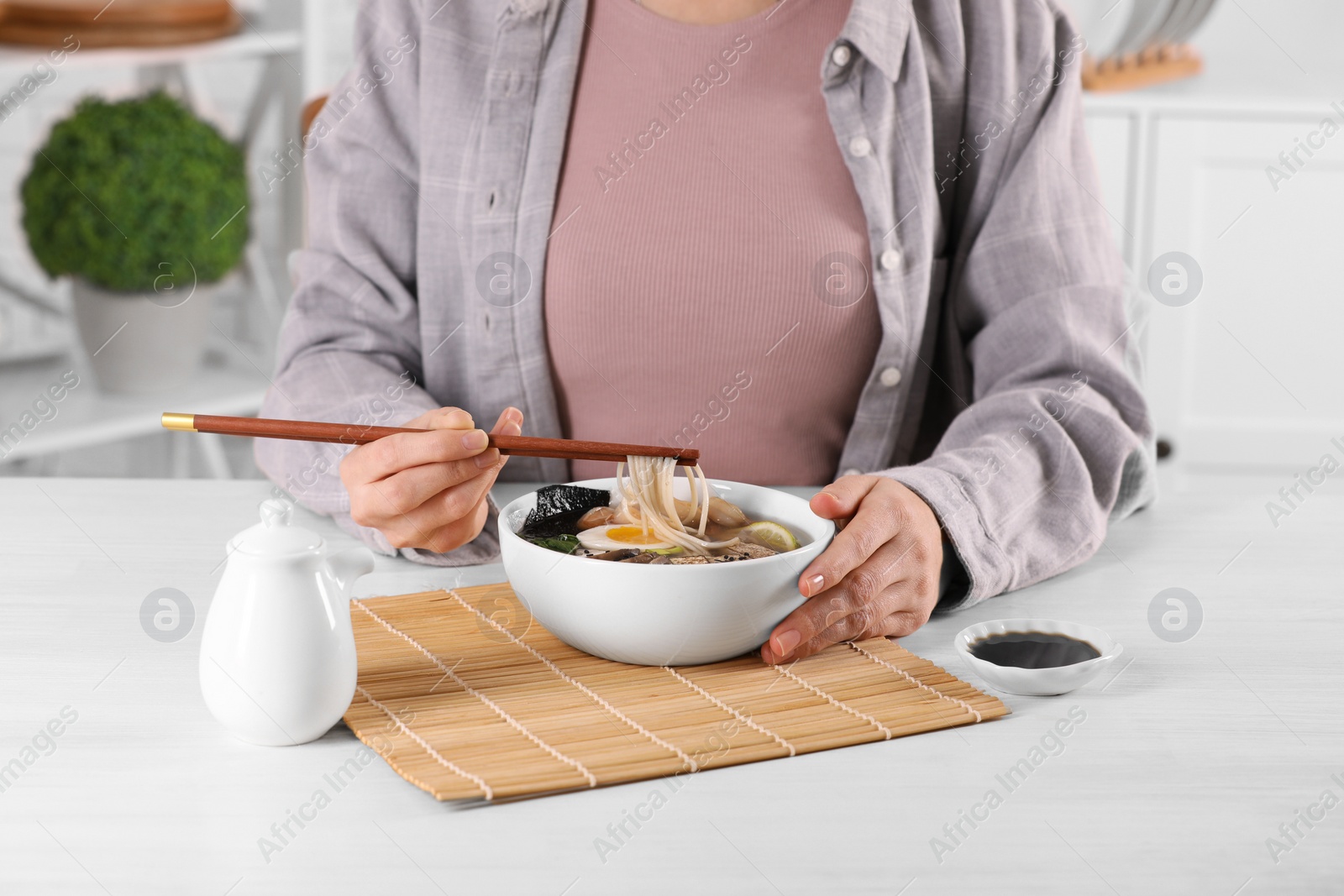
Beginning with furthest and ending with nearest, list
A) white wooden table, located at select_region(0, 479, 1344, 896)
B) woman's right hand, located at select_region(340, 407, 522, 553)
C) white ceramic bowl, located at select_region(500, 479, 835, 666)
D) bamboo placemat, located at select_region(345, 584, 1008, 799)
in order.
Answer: woman's right hand, located at select_region(340, 407, 522, 553), white ceramic bowl, located at select_region(500, 479, 835, 666), bamboo placemat, located at select_region(345, 584, 1008, 799), white wooden table, located at select_region(0, 479, 1344, 896)

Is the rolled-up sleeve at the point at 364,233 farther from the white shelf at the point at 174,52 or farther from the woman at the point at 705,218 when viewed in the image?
the white shelf at the point at 174,52

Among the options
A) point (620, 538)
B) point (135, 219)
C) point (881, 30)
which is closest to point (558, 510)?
point (620, 538)

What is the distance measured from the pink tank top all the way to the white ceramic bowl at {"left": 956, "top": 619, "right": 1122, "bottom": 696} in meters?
0.55

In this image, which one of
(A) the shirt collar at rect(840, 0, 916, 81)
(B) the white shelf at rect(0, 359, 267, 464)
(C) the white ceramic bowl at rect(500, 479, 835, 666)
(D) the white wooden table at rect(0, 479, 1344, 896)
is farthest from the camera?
(B) the white shelf at rect(0, 359, 267, 464)

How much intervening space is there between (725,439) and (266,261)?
223cm

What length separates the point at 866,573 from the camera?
108cm

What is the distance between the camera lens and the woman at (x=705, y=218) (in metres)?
1.50

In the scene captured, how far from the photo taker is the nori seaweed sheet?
110cm

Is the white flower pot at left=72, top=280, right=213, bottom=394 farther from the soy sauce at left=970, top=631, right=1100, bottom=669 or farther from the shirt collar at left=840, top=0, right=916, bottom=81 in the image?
the soy sauce at left=970, top=631, right=1100, bottom=669

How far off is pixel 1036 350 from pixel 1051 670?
22.0 inches

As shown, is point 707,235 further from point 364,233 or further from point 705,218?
point 364,233

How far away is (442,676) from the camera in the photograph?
1009 mm

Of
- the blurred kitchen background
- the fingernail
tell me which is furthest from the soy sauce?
the blurred kitchen background

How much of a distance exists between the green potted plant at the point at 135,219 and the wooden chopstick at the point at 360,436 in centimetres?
189
